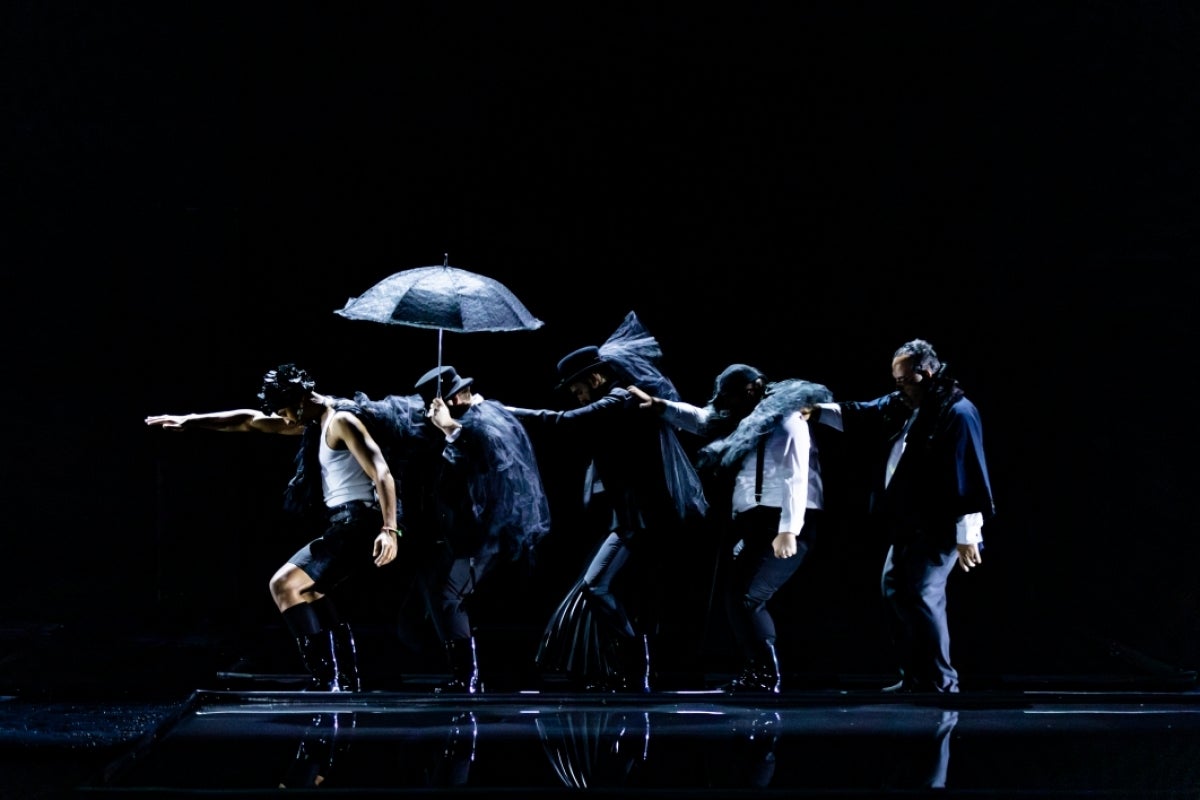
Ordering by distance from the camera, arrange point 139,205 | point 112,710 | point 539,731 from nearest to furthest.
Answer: point 539,731, point 112,710, point 139,205

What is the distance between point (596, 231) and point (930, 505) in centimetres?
290

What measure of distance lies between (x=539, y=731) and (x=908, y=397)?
213 cm

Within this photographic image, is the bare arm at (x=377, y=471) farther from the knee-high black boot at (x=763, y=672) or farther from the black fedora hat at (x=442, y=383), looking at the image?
the knee-high black boot at (x=763, y=672)

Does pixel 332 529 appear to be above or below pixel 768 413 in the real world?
below

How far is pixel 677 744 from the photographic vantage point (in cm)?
443

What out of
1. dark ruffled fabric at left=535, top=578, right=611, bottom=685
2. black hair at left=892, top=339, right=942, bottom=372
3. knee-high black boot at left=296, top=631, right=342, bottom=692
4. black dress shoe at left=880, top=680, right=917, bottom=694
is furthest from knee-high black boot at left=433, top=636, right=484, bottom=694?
black hair at left=892, top=339, right=942, bottom=372

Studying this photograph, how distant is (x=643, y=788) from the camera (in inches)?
149

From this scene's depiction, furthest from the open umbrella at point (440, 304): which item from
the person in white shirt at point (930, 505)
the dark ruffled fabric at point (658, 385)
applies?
the person in white shirt at point (930, 505)

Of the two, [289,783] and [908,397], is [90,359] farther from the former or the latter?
[908,397]

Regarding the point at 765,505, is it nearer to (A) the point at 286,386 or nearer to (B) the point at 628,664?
(B) the point at 628,664

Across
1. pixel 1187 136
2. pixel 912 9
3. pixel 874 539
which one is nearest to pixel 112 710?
pixel 874 539

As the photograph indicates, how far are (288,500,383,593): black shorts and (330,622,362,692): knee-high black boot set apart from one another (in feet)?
1.00

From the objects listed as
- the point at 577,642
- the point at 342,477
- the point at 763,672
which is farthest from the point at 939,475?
the point at 342,477

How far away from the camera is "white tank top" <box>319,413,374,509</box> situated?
17.6 feet
